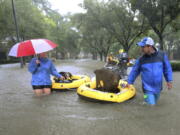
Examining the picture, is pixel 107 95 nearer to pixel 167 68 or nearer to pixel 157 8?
pixel 167 68

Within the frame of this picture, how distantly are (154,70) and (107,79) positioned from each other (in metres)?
1.65

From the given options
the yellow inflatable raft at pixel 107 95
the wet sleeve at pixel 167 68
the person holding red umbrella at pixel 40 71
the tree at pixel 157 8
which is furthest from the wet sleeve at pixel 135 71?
the tree at pixel 157 8

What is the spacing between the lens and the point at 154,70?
3545 mm

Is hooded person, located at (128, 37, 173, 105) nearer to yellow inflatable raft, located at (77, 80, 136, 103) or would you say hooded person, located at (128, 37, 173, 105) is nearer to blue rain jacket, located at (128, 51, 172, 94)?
blue rain jacket, located at (128, 51, 172, 94)

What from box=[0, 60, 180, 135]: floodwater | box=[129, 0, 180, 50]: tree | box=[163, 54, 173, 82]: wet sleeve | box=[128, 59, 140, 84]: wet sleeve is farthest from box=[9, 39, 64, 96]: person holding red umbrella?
box=[129, 0, 180, 50]: tree

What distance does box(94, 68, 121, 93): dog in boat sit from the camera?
4.89m

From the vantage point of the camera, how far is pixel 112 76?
4.88 m

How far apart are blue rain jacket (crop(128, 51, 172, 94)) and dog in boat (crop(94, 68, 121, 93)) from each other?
1309mm

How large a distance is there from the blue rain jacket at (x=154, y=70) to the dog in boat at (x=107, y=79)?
51.6 inches

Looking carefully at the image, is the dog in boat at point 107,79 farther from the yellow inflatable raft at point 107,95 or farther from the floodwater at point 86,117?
the floodwater at point 86,117

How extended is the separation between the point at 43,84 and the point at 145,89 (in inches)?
110

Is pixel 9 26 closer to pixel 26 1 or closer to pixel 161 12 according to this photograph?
pixel 26 1

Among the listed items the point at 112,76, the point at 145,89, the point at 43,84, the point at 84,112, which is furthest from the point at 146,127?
the point at 43,84

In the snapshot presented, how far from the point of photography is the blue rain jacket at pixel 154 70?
3.54 metres
